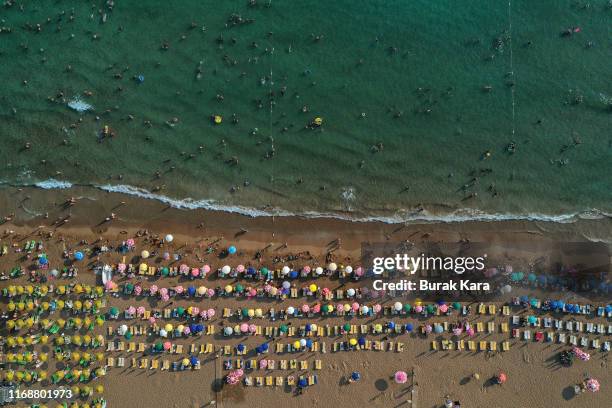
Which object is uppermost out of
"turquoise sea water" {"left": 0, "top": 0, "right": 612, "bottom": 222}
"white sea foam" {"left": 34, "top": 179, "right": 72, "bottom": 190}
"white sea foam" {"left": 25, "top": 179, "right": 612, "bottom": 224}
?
"turquoise sea water" {"left": 0, "top": 0, "right": 612, "bottom": 222}

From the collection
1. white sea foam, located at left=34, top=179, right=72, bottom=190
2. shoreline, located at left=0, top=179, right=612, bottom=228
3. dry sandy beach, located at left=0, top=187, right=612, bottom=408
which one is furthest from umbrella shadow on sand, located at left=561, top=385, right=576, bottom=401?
white sea foam, located at left=34, top=179, right=72, bottom=190

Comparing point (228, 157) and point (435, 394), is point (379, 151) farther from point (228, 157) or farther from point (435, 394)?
point (435, 394)

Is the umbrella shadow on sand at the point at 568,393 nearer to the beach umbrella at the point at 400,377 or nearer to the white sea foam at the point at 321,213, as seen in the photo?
the beach umbrella at the point at 400,377

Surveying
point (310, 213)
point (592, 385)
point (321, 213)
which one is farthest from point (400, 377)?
point (592, 385)

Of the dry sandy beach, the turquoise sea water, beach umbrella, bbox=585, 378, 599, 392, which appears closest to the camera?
beach umbrella, bbox=585, 378, 599, 392

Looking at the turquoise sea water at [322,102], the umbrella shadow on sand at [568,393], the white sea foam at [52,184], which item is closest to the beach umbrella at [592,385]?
the umbrella shadow on sand at [568,393]

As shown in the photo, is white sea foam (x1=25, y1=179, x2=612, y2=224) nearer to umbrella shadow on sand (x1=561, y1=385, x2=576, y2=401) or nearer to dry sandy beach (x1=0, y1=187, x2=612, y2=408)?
dry sandy beach (x1=0, y1=187, x2=612, y2=408)
